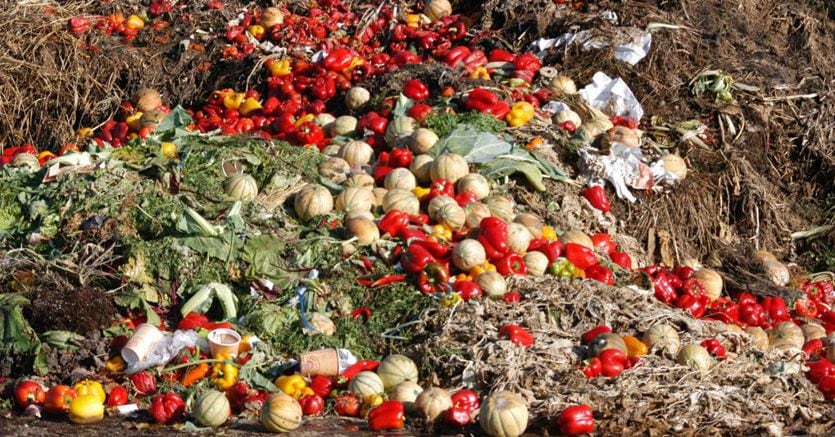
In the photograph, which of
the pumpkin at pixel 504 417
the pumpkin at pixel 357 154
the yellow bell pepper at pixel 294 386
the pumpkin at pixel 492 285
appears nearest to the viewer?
the pumpkin at pixel 504 417

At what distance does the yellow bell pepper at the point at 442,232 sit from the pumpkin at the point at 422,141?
1.37 metres

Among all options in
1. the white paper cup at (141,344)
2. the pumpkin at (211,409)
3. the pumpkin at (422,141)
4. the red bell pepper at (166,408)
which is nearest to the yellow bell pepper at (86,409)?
the red bell pepper at (166,408)

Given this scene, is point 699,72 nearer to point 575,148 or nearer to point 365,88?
point 575,148

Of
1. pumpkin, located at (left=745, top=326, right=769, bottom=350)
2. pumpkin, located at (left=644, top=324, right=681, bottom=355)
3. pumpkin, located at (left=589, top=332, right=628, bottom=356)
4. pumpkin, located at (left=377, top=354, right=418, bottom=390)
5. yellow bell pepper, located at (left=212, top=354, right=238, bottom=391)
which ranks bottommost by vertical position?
pumpkin, located at (left=745, top=326, right=769, bottom=350)

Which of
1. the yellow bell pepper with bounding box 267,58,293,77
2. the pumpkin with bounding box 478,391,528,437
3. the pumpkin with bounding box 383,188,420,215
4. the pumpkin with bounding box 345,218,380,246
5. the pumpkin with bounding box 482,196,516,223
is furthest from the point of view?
the yellow bell pepper with bounding box 267,58,293,77

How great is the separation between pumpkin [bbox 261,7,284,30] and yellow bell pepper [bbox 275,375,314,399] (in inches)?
314

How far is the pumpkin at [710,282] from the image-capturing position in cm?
1102

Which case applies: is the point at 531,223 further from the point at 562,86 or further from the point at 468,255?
the point at 562,86

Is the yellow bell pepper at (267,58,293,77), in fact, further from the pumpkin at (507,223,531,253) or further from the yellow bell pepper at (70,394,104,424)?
the yellow bell pepper at (70,394,104,424)

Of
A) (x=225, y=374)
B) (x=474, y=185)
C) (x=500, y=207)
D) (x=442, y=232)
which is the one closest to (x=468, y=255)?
(x=442, y=232)

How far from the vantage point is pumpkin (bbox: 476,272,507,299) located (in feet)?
31.4

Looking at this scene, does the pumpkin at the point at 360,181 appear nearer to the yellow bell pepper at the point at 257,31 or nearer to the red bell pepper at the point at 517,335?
the red bell pepper at the point at 517,335

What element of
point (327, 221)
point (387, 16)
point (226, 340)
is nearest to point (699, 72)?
point (387, 16)

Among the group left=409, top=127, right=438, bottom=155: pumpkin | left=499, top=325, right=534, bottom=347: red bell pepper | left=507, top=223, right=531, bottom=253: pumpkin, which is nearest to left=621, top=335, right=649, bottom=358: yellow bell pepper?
left=499, top=325, right=534, bottom=347: red bell pepper
